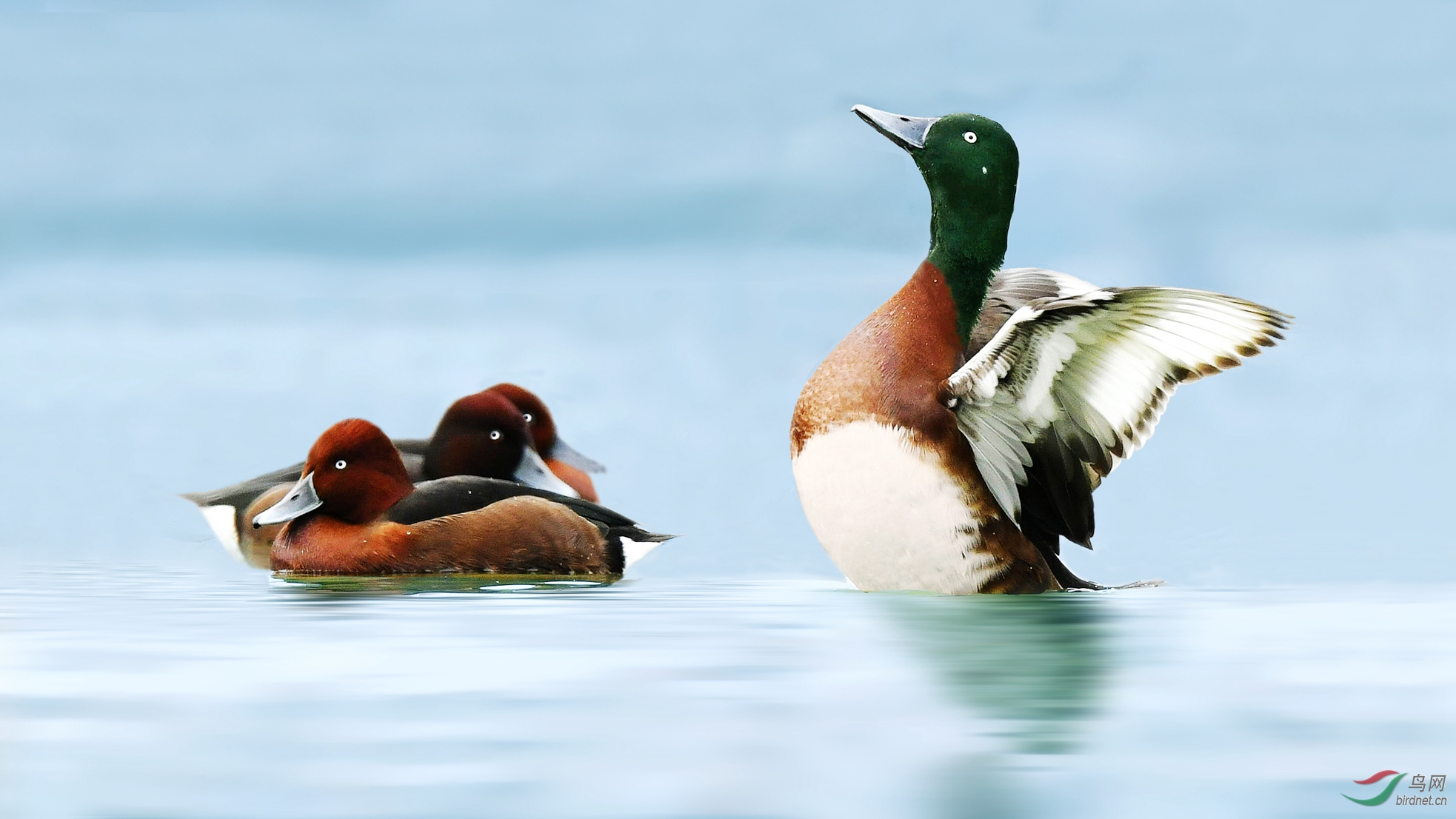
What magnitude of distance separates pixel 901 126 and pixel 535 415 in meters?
4.13

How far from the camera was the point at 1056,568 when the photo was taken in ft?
21.2

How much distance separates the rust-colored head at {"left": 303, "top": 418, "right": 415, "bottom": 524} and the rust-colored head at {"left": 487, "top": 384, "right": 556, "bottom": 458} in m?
1.65

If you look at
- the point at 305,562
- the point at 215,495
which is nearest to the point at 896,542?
the point at 305,562

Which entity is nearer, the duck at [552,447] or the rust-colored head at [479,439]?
the rust-colored head at [479,439]

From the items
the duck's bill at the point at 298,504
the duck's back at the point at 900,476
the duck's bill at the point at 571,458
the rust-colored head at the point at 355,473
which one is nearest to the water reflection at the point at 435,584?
the duck's bill at the point at 298,504

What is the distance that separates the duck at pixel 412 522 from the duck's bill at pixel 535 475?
72 cm

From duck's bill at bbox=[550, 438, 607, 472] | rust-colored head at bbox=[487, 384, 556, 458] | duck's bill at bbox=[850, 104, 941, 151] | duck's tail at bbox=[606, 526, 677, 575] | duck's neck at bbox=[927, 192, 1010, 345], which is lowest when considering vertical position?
duck's tail at bbox=[606, 526, 677, 575]

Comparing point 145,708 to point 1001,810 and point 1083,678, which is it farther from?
point 1083,678

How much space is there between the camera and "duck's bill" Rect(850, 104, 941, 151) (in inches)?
253

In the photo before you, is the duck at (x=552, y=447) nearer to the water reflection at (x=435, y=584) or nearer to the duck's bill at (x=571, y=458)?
the duck's bill at (x=571, y=458)

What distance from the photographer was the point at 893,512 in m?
5.88

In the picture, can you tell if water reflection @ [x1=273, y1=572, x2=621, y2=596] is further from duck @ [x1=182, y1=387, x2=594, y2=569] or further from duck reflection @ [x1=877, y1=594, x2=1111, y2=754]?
duck reflection @ [x1=877, y1=594, x2=1111, y2=754]

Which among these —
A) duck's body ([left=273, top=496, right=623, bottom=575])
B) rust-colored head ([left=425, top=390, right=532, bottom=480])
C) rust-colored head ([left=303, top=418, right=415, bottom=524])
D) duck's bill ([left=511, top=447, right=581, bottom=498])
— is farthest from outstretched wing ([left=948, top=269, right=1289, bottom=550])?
rust-colored head ([left=425, top=390, right=532, bottom=480])

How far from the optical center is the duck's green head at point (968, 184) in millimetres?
6316
